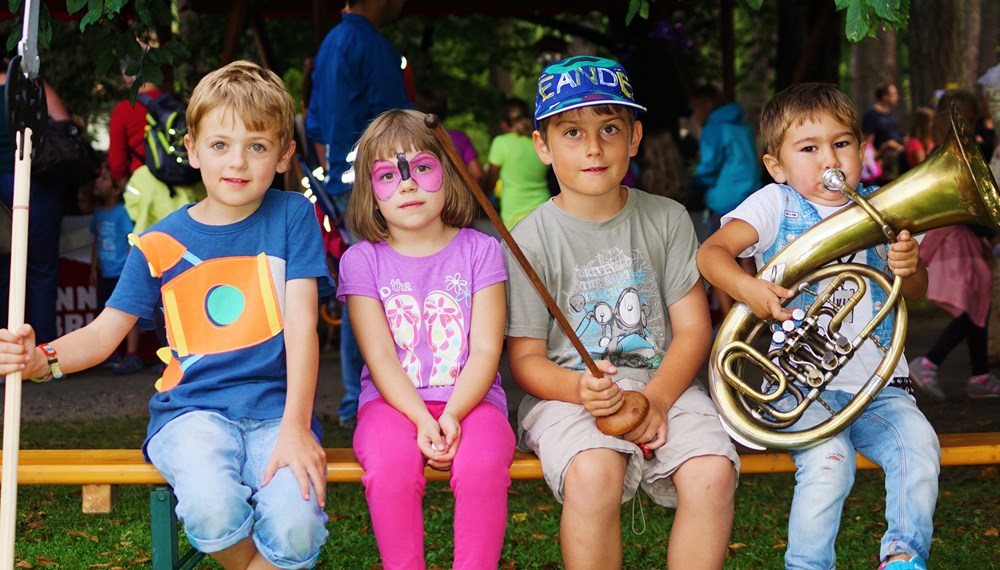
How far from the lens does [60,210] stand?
6.40 meters

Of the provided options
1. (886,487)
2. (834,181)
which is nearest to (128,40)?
(834,181)

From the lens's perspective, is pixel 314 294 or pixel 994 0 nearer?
pixel 314 294

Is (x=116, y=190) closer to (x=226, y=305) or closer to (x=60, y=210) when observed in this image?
(x=60, y=210)

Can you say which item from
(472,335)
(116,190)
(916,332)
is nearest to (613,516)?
(472,335)

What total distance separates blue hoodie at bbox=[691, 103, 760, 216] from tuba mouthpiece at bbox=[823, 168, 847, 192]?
165 inches

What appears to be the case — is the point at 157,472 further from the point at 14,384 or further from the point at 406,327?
the point at 406,327

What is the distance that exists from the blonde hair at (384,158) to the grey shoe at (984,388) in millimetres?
3997

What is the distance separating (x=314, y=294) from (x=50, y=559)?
5.26ft

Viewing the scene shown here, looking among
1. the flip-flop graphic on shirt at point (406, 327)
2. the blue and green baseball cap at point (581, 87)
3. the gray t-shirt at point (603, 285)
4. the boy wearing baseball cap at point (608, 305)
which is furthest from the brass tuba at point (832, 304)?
the flip-flop graphic on shirt at point (406, 327)

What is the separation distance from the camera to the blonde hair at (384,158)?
311cm

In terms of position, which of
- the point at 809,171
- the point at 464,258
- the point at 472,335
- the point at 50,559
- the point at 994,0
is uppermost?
the point at 994,0

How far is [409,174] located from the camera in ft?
10.1

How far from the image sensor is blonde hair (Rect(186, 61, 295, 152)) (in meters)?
2.93

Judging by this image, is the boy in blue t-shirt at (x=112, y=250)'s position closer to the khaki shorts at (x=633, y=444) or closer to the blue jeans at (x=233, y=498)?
the blue jeans at (x=233, y=498)
